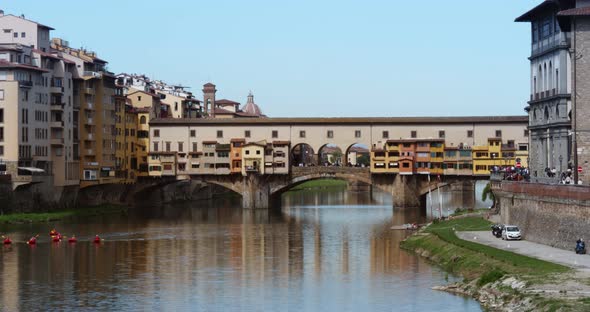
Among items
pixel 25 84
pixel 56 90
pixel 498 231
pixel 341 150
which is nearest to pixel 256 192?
pixel 341 150

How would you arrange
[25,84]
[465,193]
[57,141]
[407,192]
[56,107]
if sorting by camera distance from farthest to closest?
[465,193] → [407,192] → [57,141] → [56,107] → [25,84]

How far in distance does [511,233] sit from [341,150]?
62059 millimetres

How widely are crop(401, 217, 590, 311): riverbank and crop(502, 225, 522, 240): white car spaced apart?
8.58 feet

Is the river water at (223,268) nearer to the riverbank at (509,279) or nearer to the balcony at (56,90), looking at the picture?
the riverbank at (509,279)

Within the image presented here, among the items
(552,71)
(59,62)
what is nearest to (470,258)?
(552,71)

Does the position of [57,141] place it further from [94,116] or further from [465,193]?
[465,193]

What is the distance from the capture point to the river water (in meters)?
53.4

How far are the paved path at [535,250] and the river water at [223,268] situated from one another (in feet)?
13.1

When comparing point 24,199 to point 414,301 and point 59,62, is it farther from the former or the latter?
point 414,301

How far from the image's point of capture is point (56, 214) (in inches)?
4205

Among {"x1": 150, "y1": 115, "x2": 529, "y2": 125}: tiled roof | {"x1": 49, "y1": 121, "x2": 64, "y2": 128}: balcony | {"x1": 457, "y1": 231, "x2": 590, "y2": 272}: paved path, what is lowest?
{"x1": 457, "y1": 231, "x2": 590, "y2": 272}: paved path

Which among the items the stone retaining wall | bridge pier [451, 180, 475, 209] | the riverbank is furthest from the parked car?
bridge pier [451, 180, 475, 209]

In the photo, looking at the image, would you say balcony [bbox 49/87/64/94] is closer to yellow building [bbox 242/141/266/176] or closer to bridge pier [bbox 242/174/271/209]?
yellow building [bbox 242/141/266/176]

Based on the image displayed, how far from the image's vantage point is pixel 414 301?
52375 mm
